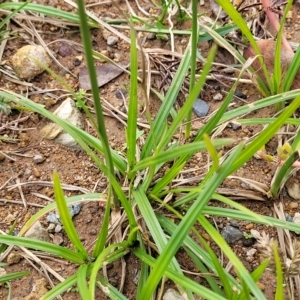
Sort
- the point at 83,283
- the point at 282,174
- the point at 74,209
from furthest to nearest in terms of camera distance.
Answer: the point at 74,209, the point at 282,174, the point at 83,283

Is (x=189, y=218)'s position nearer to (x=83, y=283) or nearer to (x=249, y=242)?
(x=83, y=283)

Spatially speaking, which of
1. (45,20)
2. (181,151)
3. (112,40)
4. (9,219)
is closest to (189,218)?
(181,151)

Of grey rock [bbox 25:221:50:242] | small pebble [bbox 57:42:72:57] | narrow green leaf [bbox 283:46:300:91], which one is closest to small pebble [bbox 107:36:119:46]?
small pebble [bbox 57:42:72:57]

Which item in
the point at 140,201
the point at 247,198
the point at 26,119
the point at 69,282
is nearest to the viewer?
the point at 69,282

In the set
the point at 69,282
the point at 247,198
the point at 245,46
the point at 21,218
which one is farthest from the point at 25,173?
the point at 245,46

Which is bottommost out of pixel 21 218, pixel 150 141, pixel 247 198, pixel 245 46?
pixel 21 218

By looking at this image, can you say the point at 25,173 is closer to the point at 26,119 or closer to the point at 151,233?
the point at 26,119

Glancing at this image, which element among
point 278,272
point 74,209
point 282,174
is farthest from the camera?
point 74,209
